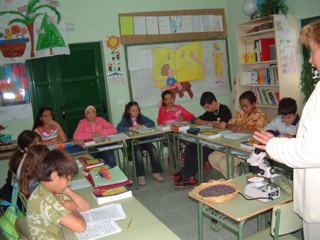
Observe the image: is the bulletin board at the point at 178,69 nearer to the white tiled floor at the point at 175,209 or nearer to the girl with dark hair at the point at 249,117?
the white tiled floor at the point at 175,209

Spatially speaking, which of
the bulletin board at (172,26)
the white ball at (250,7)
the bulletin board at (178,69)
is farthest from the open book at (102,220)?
the white ball at (250,7)

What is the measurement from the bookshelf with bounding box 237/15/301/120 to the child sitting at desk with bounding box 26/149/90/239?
3822 mm

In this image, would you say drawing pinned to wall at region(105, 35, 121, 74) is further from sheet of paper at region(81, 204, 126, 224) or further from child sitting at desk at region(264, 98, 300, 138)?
sheet of paper at region(81, 204, 126, 224)

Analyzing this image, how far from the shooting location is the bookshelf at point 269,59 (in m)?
4.81

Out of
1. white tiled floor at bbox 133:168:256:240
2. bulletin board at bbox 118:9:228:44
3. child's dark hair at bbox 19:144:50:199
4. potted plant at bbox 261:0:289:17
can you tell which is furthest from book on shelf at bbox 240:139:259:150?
bulletin board at bbox 118:9:228:44


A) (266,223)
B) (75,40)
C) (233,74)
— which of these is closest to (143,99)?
(75,40)

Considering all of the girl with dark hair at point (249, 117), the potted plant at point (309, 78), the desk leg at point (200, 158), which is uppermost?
the potted plant at point (309, 78)

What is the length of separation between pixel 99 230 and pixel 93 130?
300 centimetres

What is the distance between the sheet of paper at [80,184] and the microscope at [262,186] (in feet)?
4.06

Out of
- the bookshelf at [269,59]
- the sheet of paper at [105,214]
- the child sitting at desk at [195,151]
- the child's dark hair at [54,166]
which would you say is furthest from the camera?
the bookshelf at [269,59]

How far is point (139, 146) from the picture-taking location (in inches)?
187

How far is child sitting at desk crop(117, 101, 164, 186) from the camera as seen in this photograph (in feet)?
15.1

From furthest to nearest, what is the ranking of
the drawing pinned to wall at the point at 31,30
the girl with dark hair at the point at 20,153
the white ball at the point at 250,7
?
the white ball at the point at 250,7 → the drawing pinned to wall at the point at 31,30 → the girl with dark hair at the point at 20,153

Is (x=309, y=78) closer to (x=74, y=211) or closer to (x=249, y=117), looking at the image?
(x=249, y=117)
